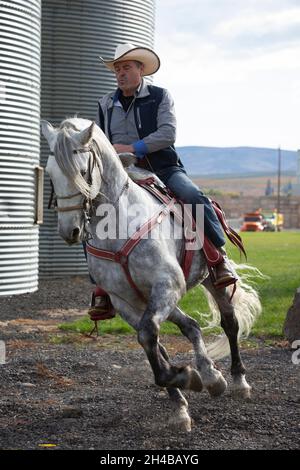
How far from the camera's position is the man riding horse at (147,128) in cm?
658

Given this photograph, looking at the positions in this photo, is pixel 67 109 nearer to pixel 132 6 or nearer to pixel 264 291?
pixel 132 6

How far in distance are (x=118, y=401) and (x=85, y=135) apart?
2.35 m

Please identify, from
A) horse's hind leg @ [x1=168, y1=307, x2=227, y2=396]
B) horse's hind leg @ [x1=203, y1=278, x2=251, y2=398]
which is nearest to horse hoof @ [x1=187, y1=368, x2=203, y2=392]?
horse's hind leg @ [x1=168, y1=307, x2=227, y2=396]

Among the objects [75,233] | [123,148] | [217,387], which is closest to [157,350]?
[217,387]

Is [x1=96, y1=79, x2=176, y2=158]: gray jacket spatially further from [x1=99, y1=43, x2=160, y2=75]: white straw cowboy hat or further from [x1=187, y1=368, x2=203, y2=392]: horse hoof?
[x1=187, y1=368, x2=203, y2=392]: horse hoof

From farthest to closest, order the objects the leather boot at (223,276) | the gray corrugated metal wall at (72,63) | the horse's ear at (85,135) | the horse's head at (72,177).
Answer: the gray corrugated metal wall at (72,63), the leather boot at (223,276), the horse's ear at (85,135), the horse's head at (72,177)

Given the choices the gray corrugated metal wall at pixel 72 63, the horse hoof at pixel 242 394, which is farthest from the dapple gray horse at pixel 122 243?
the gray corrugated metal wall at pixel 72 63

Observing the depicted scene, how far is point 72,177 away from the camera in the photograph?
5.38 meters

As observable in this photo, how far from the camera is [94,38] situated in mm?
18438

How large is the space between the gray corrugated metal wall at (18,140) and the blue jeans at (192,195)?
8.01 m

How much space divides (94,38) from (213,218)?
40.7ft

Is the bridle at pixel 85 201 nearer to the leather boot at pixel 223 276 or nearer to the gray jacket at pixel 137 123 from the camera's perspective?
the gray jacket at pixel 137 123
